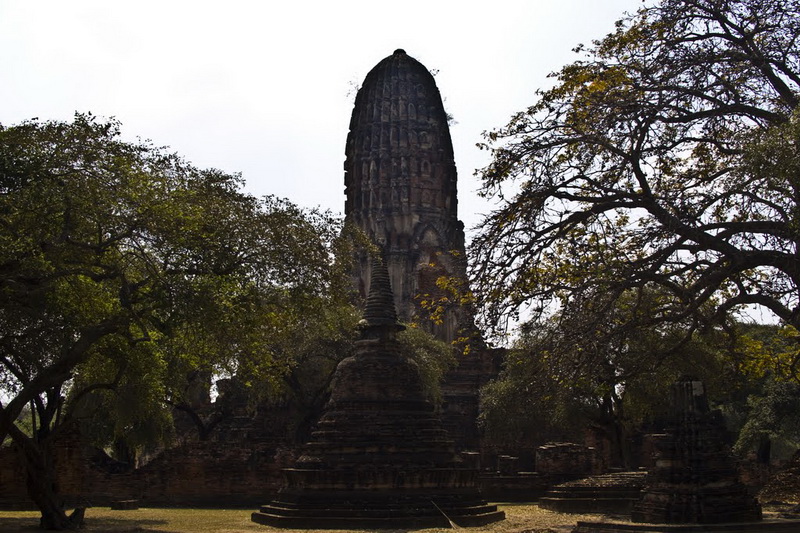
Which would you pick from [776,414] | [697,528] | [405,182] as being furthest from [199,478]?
[405,182]

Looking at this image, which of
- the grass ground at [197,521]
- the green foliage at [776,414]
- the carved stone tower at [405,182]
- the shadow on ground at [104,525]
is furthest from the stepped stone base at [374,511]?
the carved stone tower at [405,182]

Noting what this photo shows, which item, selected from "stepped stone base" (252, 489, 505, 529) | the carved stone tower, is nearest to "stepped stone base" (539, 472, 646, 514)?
"stepped stone base" (252, 489, 505, 529)

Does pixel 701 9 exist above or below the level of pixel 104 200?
above

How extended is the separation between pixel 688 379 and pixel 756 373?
1812 millimetres

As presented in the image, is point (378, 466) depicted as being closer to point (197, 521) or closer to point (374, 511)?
point (374, 511)

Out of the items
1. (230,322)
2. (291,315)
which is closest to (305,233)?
(291,315)

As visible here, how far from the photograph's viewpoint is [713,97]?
55.6 feet

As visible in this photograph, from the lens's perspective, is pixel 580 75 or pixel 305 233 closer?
pixel 580 75

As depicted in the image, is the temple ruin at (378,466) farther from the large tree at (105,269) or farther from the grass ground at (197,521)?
the large tree at (105,269)

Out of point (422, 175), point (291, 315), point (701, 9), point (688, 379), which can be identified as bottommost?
point (688, 379)

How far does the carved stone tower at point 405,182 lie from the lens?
174 ft

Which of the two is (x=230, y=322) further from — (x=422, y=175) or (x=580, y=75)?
(x=422, y=175)

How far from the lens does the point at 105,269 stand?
17.8 meters

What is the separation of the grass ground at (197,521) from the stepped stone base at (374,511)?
0.61 metres
